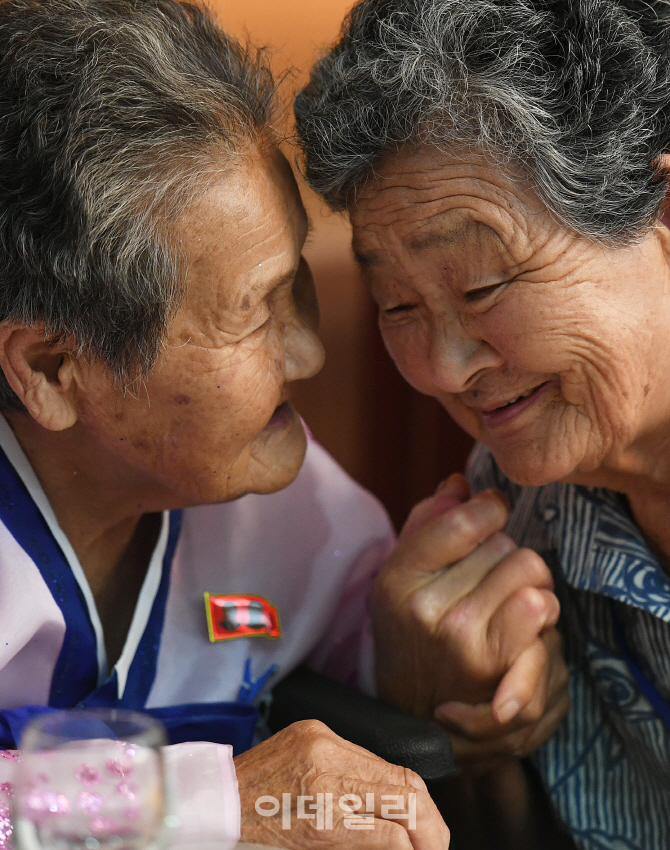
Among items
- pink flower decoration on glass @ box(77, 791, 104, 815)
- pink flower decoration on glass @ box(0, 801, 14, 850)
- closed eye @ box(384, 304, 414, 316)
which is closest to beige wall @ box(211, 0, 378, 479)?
closed eye @ box(384, 304, 414, 316)

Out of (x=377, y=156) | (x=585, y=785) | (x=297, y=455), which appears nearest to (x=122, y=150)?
(x=377, y=156)

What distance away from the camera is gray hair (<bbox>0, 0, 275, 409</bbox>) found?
1233mm

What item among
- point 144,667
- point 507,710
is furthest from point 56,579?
point 507,710

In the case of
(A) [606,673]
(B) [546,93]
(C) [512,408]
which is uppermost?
(B) [546,93]

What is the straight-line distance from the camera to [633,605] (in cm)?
151

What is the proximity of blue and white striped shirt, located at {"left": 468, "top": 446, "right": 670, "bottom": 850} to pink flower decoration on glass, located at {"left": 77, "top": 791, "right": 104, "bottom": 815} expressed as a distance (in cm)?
92

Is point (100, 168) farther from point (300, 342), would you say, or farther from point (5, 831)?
point (5, 831)

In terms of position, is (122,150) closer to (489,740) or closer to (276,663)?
(276,663)

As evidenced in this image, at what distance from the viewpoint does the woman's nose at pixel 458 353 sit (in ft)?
4.48

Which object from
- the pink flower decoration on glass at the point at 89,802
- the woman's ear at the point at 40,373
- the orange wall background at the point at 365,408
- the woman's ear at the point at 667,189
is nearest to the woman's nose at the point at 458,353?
the woman's ear at the point at 667,189

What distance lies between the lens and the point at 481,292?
131cm

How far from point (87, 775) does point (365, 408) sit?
6.09ft

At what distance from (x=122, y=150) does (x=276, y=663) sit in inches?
35.8

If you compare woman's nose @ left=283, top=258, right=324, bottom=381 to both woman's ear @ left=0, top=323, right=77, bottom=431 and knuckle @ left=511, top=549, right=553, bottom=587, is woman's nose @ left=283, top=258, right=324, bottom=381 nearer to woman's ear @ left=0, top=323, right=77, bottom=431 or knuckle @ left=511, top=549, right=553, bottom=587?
woman's ear @ left=0, top=323, right=77, bottom=431
